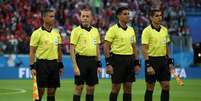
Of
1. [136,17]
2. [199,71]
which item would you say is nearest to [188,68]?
[199,71]

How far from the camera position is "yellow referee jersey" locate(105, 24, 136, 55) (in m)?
14.3

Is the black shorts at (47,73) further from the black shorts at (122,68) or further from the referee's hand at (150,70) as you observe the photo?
the referee's hand at (150,70)

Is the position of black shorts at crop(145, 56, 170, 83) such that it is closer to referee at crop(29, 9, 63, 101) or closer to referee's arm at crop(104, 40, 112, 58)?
referee's arm at crop(104, 40, 112, 58)

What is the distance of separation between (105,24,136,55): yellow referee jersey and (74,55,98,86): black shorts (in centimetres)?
61

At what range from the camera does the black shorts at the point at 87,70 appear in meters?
13.9

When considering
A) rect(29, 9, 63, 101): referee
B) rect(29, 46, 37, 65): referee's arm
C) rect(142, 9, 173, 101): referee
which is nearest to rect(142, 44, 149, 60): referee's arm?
rect(142, 9, 173, 101): referee

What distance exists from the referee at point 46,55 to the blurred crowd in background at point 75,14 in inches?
660

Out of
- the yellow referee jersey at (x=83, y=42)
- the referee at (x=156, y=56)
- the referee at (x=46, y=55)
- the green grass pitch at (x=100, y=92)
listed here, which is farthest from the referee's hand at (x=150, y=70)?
the green grass pitch at (x=100, y=92)

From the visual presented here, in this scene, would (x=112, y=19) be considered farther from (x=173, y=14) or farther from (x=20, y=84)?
(x=20, y=84)

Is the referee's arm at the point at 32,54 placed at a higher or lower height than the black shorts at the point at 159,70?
higher

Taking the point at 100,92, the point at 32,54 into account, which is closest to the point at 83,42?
the point at 32,54

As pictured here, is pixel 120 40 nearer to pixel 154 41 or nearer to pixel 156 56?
pixel 154 41

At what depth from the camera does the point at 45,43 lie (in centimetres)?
1362

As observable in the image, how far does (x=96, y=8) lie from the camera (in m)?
35.6
